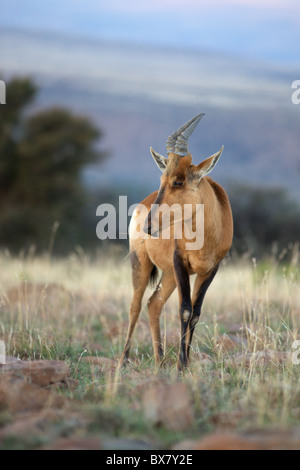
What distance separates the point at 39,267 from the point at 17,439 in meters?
12.5

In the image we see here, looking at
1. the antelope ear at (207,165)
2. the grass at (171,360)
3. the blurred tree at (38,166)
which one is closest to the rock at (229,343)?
the grass at (171,360)

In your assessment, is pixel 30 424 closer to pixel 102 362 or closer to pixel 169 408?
pixel 169 408

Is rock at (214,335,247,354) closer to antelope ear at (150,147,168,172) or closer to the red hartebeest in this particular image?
the red hartebeest

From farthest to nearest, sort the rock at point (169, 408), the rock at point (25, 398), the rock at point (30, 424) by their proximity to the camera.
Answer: the rock at point (25, 398)
the rock at point (169, 408)
the rock at point (30, 424)

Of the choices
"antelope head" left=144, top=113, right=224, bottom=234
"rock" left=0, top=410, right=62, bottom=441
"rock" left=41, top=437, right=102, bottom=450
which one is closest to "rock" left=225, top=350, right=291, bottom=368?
"antelope head" left=144, top=113, right=224, bottom=234

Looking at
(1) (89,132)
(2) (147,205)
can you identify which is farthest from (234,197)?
(2) (147,205)

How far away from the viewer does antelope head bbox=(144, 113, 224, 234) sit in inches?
276

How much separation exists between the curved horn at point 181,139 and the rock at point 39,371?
227cm

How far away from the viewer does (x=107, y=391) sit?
570 cm

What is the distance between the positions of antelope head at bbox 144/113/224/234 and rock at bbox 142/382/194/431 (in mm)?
2162

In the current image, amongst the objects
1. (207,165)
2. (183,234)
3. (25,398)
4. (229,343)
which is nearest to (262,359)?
(229,343)

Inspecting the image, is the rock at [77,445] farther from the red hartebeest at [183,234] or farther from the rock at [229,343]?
the rock at [229,343]

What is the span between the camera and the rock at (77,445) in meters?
4.56

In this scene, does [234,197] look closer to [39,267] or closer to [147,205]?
[39,267]
